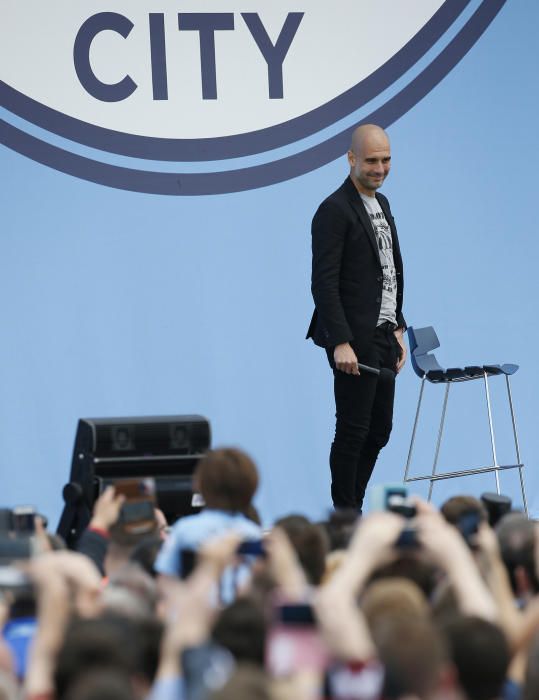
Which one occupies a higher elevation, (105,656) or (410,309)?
(410,309)

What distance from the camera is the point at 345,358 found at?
4719mm

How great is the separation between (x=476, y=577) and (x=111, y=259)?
3930 millimetres

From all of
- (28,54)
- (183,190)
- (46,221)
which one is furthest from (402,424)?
(28,54)

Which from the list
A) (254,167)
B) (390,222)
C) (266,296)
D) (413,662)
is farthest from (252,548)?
(254,167)

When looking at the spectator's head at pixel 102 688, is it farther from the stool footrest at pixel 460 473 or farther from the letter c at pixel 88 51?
the letter c at pixel 88 51

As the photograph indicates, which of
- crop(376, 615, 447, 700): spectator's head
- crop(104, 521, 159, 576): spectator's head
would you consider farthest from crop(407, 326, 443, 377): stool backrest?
crop(376, 615, 447, 700): spectator's head

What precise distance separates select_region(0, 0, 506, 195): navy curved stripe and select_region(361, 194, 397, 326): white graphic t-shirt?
4.23 ft

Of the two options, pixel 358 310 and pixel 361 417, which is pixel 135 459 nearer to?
pixel 361 417

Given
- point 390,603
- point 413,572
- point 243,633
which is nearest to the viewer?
point 243,633

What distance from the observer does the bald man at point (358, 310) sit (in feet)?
15.7

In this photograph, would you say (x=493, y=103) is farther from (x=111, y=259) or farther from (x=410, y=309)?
(x=111, y=259)

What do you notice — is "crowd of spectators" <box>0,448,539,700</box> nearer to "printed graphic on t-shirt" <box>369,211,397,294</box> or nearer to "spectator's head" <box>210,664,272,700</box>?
"spectator's head" <box>210,664,272,700</box>

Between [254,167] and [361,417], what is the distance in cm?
177

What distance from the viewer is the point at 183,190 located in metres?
6.11
